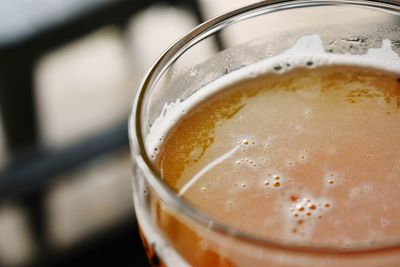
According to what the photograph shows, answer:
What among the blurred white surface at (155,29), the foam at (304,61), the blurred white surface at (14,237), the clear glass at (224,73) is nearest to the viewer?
the clear glass at (224,73)

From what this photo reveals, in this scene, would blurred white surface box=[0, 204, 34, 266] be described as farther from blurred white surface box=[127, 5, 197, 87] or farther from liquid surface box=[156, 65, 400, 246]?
liquid surface box=[156, 65, 400, 246]

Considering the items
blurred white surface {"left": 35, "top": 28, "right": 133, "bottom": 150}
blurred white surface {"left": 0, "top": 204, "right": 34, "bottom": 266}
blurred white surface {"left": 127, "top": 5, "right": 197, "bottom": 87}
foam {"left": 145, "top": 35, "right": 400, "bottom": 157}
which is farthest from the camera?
blurred white surface {"left": 127, "top": 5, "right": 197, "bottom": 87}

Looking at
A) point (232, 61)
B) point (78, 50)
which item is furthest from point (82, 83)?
point (232, 61)

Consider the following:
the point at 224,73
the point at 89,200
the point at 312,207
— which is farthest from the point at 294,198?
the point at 89,200

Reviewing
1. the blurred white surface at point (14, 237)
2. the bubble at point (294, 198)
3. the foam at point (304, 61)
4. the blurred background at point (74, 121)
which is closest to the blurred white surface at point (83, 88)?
the blurred background at point (74, 121)

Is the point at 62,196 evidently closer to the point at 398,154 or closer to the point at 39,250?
the point at 39,250

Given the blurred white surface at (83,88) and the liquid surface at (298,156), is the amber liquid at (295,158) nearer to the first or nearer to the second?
the liquid surface at (298,156)

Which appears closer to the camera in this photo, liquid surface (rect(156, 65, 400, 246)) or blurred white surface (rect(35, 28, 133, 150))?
liquid surface (rect(156, 65, 400, 246))

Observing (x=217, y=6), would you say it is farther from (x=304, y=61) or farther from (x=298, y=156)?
(x=298, y=156)

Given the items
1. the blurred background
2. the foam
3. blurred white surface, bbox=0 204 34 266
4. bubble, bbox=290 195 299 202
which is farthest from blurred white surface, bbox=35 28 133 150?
bubble, bbox=290 195 299 202
